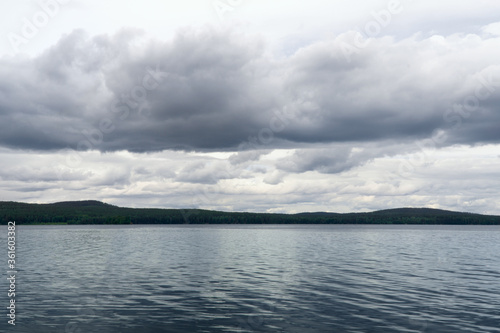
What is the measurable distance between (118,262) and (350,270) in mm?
40371

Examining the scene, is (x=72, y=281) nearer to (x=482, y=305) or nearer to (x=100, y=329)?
(x=100, y=329)

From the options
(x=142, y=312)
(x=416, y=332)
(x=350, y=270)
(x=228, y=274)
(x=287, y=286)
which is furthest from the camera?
(x=350, y=270)

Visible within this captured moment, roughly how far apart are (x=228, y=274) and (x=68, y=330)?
29699 mm

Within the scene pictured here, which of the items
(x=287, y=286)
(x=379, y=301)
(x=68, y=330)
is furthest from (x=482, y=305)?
(x=68, y=330)

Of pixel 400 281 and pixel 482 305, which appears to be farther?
pixel 400 281

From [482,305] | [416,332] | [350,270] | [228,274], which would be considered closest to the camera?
[416,332]

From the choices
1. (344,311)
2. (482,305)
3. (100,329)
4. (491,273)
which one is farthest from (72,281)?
(491,273)

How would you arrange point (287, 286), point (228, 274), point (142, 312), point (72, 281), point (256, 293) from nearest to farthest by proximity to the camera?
1. point (142, 312)
2. point (256, 293)
3. point (287, 286)
4. point (72, 281)
5. point (228, 274)

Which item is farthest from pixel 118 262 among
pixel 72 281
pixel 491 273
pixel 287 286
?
pixel 491 273

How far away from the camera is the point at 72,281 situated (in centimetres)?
4966

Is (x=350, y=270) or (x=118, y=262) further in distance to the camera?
(x=118, y=262)

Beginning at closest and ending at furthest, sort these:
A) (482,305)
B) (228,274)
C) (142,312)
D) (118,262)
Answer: (142,312) → (482,305) → (228,274) → (118,262)

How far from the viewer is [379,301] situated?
125ft

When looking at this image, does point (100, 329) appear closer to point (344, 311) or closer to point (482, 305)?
point (344, 311)
